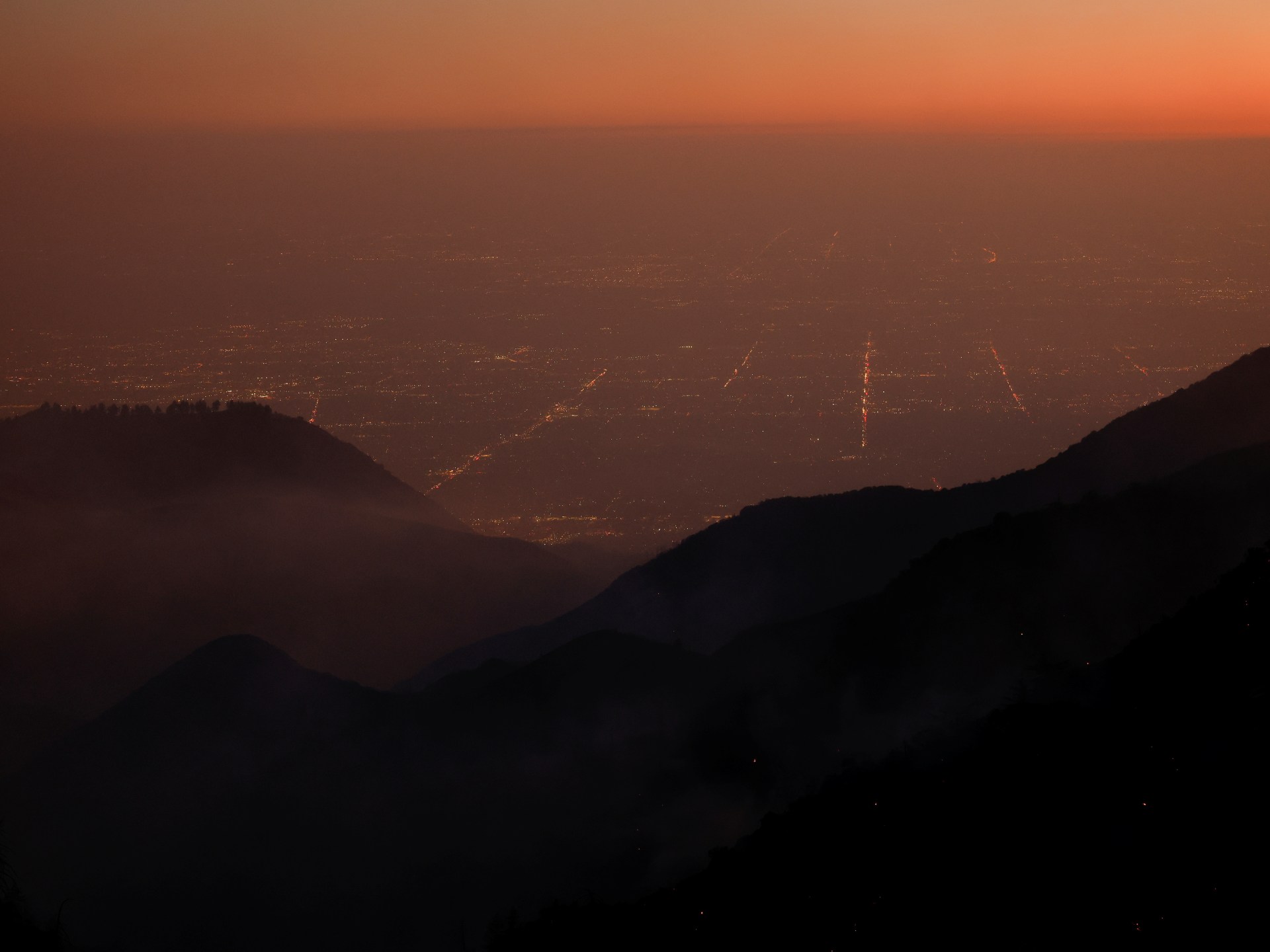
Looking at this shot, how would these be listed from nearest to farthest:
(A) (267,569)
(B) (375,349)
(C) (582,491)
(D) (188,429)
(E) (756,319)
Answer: (A) (267,569) < (D) (188,429) < (C) (582,491) < (B) (375,349) < (E) (756,319)

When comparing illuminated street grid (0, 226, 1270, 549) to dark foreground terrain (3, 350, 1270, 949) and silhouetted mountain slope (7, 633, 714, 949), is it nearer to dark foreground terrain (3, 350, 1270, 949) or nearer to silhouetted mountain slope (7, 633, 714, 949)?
dark foreground terrain (3, 350, 1270, 949)

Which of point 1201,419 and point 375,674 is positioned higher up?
point 1201,419

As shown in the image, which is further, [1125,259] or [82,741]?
[1125,259]

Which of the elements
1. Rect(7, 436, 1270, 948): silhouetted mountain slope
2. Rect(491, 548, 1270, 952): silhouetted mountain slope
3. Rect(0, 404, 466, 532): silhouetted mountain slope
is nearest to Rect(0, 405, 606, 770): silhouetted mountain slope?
Rect(0, 404, 466, 532): silhouetted mountain slope

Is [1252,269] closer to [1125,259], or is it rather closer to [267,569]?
[1125,259]

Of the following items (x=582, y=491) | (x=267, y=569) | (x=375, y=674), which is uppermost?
(x=267, y=569)

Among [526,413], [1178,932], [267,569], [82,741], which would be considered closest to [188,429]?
[267,569]

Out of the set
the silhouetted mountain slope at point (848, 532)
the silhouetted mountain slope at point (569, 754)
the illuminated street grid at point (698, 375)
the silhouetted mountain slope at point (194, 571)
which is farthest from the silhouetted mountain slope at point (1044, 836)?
the illuminated street grid at point (698, 375)
